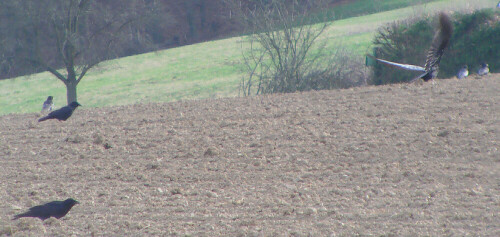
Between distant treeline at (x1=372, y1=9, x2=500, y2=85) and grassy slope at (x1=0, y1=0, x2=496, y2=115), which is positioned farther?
grassy slope at (x1=0, y1=0, x2=496, y2=115)

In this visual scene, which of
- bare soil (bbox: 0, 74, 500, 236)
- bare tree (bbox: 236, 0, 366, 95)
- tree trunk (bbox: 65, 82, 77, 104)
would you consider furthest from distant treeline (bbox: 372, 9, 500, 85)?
tree trunk (bbox: 65, 82, 77, 104)

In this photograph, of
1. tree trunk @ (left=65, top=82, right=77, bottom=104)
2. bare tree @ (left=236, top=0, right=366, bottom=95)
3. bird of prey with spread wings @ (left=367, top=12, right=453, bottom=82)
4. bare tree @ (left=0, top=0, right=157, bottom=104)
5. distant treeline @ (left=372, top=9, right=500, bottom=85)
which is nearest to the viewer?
bird of prey with spread wings @ (left=367, top=12, right=453, bottom=82)

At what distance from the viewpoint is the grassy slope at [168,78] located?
26.6 metres

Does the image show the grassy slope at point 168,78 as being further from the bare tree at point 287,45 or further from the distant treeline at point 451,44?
the distant treeline at point 451,44

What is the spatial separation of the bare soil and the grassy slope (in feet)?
43.9

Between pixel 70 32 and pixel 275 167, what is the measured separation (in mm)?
15784

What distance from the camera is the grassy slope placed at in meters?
26.6

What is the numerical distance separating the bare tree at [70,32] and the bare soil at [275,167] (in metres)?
9.72

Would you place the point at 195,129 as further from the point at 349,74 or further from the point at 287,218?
the point at 349,74

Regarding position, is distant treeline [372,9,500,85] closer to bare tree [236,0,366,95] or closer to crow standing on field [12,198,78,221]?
bare tree [236,0,366,95]

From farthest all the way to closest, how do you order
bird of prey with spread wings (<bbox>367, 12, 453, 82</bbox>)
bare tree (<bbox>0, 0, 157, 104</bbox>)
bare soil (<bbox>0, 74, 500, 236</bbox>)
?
bare tree (<bbox>0, 0, 157, 104</bbox>)
bird of prey with spread wings (<bbox>367, 12, 453, 82</bbox>)
bare soil (<bbox>0, 74, 500, 236</bbox>)

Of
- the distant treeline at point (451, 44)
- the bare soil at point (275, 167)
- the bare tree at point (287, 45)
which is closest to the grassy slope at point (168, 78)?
the bare tree at point (287, 45)

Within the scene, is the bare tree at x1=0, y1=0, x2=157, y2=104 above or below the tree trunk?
above

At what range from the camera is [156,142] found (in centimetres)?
909
